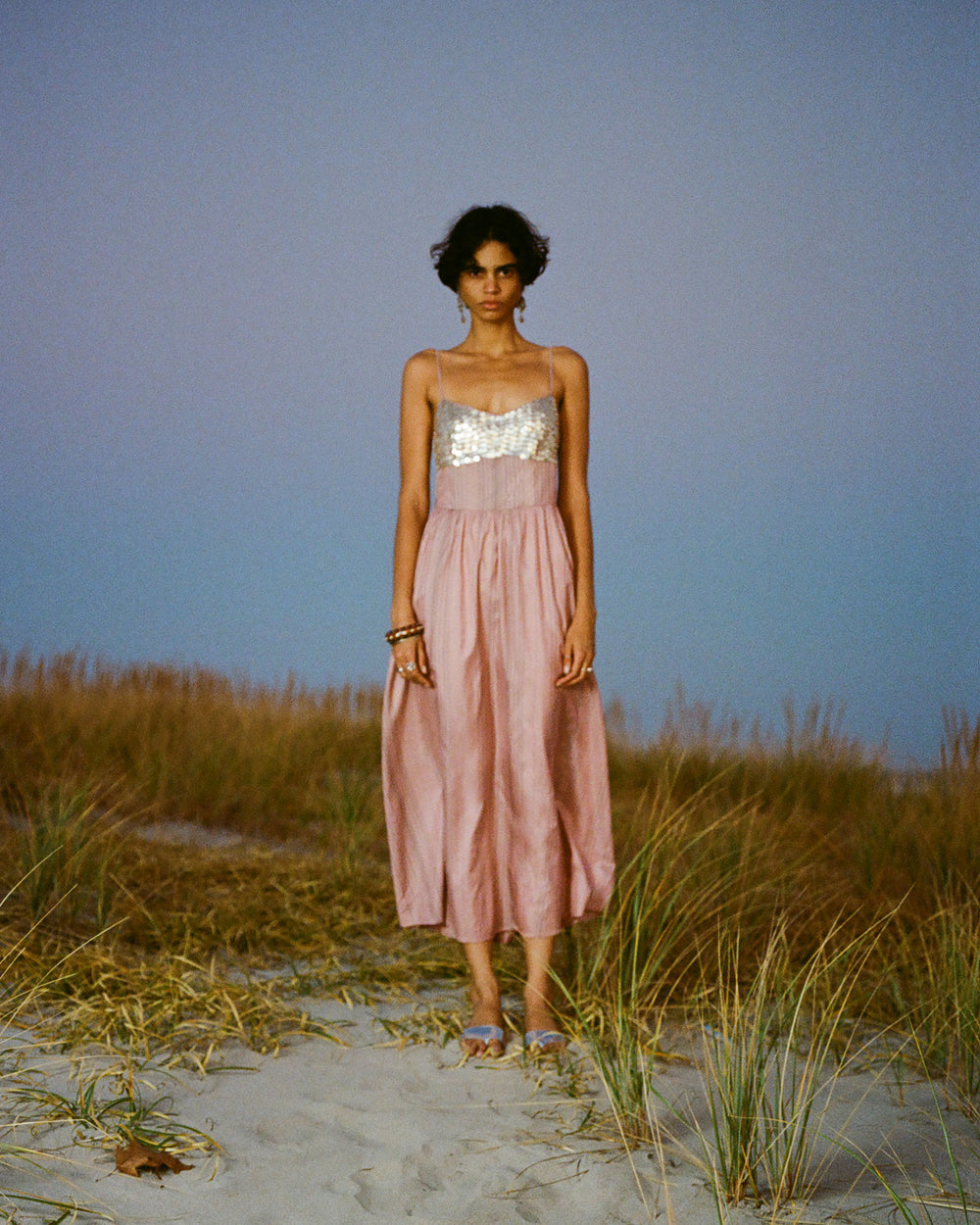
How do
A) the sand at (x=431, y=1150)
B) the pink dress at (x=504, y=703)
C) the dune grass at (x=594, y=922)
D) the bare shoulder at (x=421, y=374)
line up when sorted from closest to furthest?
the sand at (x=431, y=1150)
the dune grass at (x=594, y=922)
the pink dress at (x=504, y=703)
the bare shoulder at (x=421, y=374)

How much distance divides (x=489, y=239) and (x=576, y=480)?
614mm

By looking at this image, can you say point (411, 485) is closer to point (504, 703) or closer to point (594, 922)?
point (504, 703)

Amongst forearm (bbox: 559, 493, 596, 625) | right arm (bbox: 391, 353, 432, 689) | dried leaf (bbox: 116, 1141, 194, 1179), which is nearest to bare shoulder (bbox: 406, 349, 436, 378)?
right arm (bbox: 391, 353, 432, 689)

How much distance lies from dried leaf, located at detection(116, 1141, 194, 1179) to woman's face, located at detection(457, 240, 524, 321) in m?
1.96

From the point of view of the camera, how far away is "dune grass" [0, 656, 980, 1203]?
260 centimetres

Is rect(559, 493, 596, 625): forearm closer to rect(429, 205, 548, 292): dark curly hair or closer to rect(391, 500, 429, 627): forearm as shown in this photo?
rect(391, 500, 429, 627): forearm

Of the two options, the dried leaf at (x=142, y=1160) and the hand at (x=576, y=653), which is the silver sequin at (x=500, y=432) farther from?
the dried leaf at (x=142, y=1160)

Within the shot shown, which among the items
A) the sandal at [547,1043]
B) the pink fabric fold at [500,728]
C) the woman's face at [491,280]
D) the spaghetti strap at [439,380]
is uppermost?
the woman's face at [491,280]

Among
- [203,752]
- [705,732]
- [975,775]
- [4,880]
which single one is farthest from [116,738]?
[975,775]

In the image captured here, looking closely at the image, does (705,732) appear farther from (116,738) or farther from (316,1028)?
(316,1028)

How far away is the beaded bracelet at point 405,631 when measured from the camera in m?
2.96

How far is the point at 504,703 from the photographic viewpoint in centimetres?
295

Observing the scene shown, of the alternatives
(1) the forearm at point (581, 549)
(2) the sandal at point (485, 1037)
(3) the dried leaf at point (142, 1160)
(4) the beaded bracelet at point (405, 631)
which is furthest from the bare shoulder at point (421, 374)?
(3) the dried leaf at point (142, 1160)

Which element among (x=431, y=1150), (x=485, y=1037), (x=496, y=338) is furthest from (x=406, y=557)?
(x=431, y=1150)
